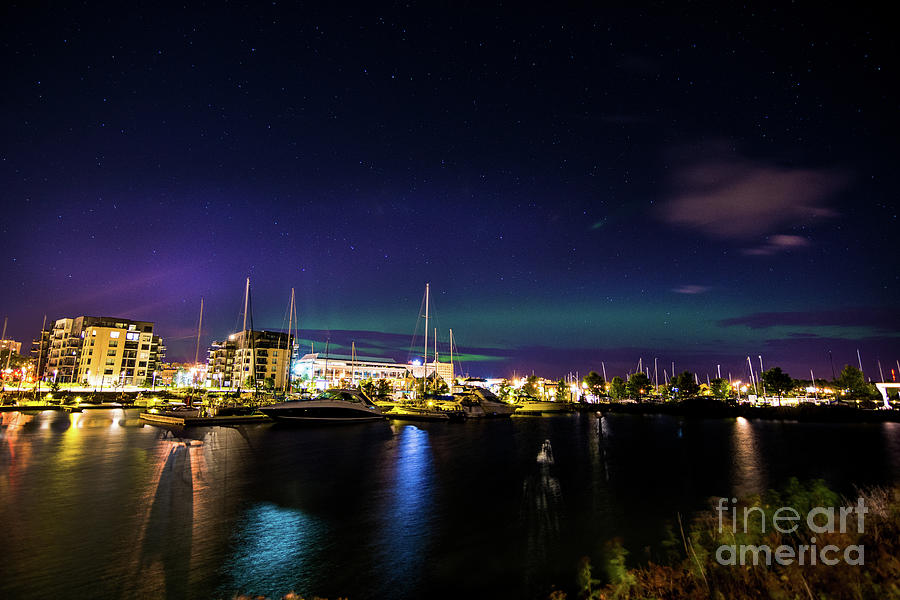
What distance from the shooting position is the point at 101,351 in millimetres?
158250

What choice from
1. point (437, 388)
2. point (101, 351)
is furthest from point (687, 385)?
point (101, 351)

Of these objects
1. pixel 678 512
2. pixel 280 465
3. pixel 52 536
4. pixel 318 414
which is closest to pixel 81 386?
pixel 318 414

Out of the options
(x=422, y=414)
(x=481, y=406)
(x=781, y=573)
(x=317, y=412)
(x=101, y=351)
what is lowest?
(x=422, y=414)

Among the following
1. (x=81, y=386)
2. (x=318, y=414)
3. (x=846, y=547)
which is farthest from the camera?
(x=81, y=386)

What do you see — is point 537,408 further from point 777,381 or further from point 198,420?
point 198,420

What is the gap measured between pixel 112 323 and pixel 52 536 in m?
183

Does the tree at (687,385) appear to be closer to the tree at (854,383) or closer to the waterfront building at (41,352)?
the tree at (854,383)

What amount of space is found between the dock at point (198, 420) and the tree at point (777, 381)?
478 ft

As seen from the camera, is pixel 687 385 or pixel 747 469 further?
pixel 687 385

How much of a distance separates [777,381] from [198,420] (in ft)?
509

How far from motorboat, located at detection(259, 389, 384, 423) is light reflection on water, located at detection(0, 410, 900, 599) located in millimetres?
20129

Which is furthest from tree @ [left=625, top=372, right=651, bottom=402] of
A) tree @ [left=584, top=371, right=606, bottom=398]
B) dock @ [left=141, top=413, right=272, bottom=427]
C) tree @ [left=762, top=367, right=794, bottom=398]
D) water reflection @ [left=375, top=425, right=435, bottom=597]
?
water reflection @ [left=375, top=425, right=435, bottom=597]

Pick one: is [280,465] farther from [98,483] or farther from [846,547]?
[846,547]

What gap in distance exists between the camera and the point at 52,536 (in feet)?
52.3
